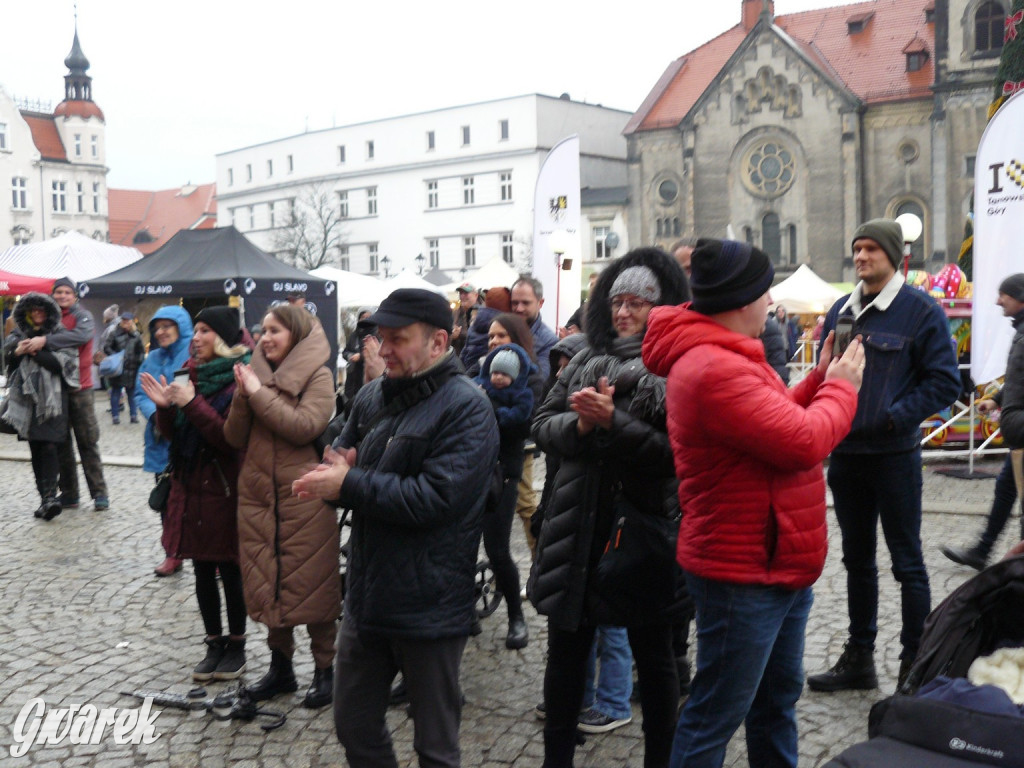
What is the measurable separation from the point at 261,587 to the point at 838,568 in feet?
12.9

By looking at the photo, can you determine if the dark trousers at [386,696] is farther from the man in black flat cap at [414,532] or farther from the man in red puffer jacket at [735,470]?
the man in red puffer jacket at [735,470]

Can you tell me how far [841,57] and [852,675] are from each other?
51.3m

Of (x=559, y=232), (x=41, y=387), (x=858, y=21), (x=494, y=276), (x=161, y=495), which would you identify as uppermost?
(x=858, y=21)

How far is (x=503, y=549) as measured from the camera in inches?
209

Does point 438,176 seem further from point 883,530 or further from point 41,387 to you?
point 883,530

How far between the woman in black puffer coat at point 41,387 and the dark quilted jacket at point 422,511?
21.7 feet

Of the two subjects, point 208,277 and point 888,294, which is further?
point 208,277

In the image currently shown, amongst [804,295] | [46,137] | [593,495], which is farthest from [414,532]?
[46,137]

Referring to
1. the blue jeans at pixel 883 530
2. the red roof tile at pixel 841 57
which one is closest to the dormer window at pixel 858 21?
the red roof tile at pixel 841 57

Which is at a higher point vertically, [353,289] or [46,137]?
[46,137]

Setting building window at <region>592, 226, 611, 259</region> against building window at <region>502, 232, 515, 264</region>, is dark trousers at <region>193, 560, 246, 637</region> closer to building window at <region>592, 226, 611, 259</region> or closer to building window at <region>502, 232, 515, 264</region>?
building window at <region>592, 226, 611, 259</region>

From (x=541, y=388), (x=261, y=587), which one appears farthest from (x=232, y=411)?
(x=541, y=388)

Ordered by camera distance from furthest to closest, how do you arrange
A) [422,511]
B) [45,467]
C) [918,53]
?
1. [918,53]
2. [45,467]
3. [422,511]

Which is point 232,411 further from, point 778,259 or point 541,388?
point 778,259
